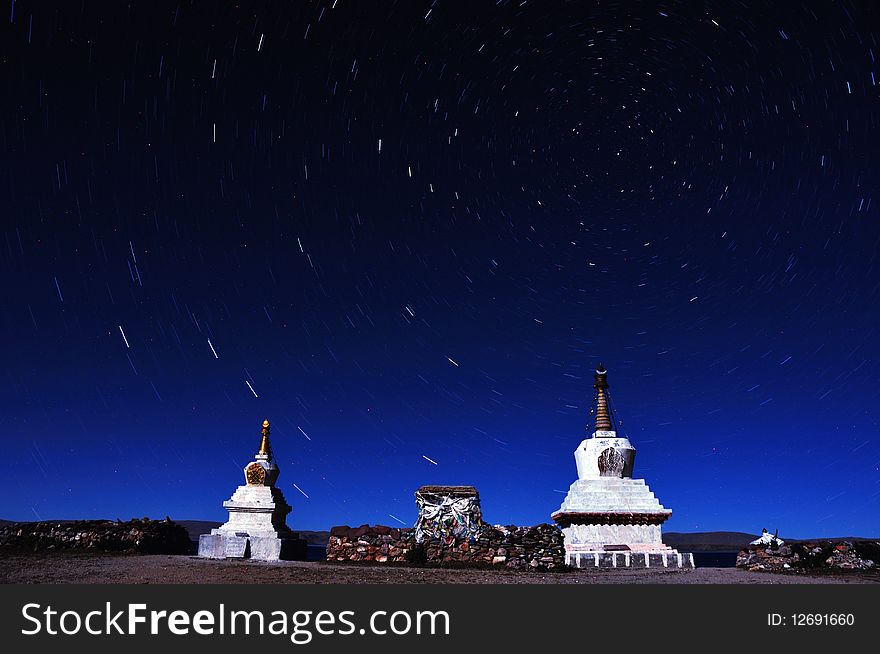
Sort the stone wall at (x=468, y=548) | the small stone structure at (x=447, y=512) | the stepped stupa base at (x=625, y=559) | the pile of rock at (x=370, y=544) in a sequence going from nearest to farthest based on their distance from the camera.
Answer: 1. the stone wall at (x=468, y=548)
2. the pile of rock at (x=370, y=544)
3. the small stone structure at (x=447, y=512)
4. the stepped stupa base at (x=625, y=559)

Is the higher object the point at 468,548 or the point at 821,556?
the point at 468,548

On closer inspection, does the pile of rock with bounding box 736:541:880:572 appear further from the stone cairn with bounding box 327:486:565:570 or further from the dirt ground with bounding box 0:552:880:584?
the stone cairn with bounding box 327:486:565:570

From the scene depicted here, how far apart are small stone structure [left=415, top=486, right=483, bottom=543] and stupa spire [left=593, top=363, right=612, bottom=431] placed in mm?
8871

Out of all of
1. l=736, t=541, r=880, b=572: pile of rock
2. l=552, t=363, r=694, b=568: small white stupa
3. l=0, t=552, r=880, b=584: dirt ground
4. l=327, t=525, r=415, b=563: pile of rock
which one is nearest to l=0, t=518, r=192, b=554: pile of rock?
l=0, t=552, r=880, b=584: dirt ground

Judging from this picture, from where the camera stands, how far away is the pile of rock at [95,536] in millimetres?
28438

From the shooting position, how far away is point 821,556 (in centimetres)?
2106

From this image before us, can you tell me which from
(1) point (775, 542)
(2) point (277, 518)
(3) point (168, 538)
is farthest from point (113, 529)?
(1) point (775, 542)

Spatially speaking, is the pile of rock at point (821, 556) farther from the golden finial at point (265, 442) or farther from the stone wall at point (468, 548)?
the golden finial at point (265, 442)

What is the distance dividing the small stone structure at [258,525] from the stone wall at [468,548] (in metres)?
6.30

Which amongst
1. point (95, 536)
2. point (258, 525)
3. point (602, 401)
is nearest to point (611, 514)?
point (602, 401)

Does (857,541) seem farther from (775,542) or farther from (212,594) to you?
(212,594)

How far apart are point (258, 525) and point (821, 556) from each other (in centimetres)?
2142

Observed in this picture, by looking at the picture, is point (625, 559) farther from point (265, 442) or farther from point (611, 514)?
point (265, 442)

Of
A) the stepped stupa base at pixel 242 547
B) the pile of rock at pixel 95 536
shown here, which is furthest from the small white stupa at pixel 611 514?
the pile of rock at pixel 95 536
